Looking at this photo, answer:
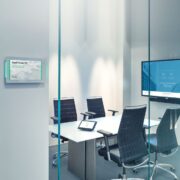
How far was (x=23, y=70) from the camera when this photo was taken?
1.43m

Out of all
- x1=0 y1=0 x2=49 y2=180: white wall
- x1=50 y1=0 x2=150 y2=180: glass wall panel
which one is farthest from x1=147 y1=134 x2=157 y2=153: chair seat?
x1=0 y1=0 x2=49 y2=180: white wall

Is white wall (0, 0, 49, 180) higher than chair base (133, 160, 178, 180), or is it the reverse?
white wall (0, 0, 49, 180)

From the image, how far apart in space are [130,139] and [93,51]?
226 cm

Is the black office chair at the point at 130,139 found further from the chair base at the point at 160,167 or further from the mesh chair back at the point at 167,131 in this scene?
the chair base at the point at 160,167

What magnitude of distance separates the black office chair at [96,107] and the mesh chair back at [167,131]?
3.76 feet

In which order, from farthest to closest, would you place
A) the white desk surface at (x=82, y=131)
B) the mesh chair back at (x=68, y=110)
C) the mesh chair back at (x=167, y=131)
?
1. the mesh chair back at (x=68, y=110)
2. the mesh chair back at (x=167, y=131)
3. the white desk surface at (x=82, y=131)

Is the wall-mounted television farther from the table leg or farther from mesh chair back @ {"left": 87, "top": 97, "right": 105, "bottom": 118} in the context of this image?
the table leg

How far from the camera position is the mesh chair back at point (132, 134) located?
93.0 inches

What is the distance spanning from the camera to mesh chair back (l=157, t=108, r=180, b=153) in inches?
108

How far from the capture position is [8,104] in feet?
4.57

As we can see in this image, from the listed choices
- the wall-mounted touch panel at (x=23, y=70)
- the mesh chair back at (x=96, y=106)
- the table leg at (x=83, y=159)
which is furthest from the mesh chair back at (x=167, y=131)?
the wall-mounted touch panel at (x=23, y=70)

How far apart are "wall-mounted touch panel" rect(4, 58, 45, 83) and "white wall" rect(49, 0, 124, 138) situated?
2.28 meters

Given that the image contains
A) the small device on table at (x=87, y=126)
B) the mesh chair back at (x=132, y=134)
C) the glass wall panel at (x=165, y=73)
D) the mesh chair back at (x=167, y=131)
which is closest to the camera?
the mesh chair back at (x=132, y=134)

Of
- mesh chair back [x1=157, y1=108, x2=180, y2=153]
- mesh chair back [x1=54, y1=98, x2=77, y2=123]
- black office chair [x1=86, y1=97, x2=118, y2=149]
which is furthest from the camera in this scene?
black office chair [x1=86, y1=97, x2=118, y2=149]
